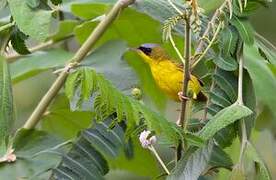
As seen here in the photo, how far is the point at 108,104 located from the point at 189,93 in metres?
0.17

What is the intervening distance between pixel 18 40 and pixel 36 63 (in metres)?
0.51

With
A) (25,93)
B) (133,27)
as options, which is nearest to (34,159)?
(133,27)

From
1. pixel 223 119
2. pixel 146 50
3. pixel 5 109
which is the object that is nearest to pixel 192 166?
pixel 223 119

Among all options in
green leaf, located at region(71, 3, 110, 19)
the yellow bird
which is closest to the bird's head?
the yellow bird

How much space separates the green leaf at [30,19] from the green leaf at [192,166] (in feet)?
0.94

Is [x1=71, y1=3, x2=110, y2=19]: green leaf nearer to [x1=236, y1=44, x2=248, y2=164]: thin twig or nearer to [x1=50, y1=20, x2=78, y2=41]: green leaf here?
[x1=50, y1=20, x2=78, y2=41]: green leaf

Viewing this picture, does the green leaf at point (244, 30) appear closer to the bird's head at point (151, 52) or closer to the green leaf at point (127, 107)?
the green leaf at point (127, 107)

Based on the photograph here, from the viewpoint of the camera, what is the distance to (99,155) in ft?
5.02

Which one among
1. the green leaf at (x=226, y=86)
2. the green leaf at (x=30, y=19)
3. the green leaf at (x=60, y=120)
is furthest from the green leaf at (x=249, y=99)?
the green leaf at (x=60, y=120)

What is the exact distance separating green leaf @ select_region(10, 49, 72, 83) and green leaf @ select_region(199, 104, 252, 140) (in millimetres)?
645

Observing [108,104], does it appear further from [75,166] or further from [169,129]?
[75,166]

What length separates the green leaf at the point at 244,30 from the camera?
1.36 meters

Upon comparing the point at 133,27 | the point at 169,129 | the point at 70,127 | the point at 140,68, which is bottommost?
the point at 70,127

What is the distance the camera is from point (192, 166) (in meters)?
1.27
